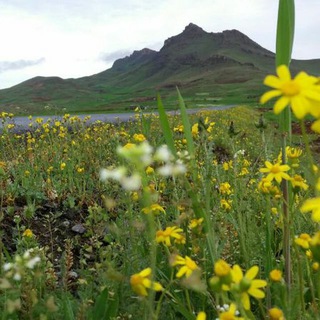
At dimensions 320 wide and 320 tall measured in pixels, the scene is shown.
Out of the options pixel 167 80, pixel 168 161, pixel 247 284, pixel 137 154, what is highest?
pixel 167 80

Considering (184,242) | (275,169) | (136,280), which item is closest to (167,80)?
(275,169)

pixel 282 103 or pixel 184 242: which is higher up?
pixel 282 103

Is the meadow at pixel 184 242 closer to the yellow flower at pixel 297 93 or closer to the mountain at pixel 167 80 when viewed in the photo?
the yellow flower at pixel 297 93

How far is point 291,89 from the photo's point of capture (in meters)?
0.92

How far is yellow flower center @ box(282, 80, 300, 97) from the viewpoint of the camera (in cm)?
91

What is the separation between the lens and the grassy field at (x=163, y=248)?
1.12 meters

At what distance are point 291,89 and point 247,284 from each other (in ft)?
1.42

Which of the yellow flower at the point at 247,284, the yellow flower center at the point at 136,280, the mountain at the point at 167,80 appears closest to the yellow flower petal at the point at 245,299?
the yellow flower at the point at 247,284

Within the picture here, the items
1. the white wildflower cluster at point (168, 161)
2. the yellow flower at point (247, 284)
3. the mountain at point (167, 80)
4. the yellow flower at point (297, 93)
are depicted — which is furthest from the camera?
the mountain at point (167, 80)

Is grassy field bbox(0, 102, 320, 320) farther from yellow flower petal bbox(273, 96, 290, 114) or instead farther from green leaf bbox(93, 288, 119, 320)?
yellow flower petal bbox(273, 96, 290, 114)

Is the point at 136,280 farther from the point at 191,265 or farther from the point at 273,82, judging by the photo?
the point at 273,82

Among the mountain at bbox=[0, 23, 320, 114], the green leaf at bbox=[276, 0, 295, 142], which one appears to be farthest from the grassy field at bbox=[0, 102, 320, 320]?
the mountain at bbox=[0, 23, 320, 114]

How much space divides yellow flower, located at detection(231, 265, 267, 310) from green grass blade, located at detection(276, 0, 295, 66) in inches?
37.6

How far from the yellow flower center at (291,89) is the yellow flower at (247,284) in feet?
1.28
